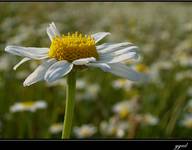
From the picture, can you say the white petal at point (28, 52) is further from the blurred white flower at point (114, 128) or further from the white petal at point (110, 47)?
the blurred white flower at point (114, 128)

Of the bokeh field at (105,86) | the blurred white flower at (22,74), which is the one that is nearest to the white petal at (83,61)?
the bokeh field at (105,86)

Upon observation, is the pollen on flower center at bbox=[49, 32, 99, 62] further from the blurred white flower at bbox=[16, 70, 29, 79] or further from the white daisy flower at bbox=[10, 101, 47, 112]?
the blurred white flower at bbox=[16, 70, 29, 79]

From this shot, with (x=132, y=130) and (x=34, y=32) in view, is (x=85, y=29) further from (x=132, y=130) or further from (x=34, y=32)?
Result: (x=132, y=130)

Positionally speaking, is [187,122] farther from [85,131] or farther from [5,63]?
[5,63]

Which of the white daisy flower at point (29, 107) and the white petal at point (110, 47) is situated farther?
the white daisy flower at point (29, 107)

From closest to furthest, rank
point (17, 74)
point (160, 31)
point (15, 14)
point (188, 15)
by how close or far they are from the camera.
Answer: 1. point (17, 74)
2. point (15, 14)
3. point (160, 31)
4. point (188, 15)
